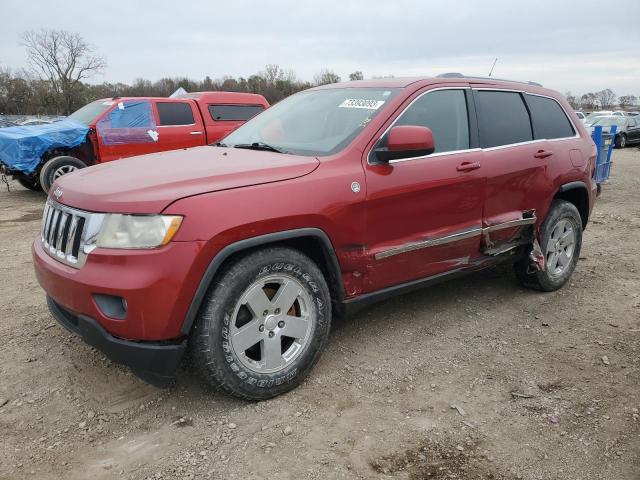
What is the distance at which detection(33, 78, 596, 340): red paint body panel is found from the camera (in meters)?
2.50

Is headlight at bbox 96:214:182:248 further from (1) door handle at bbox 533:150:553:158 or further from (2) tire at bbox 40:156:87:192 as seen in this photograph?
(2) tire at bbox 40:156:87:192

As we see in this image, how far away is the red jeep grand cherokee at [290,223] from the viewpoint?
2525 millimetres

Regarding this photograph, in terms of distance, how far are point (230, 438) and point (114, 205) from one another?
128 centimetres

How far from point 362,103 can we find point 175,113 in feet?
25.1

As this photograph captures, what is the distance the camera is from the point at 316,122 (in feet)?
11.9

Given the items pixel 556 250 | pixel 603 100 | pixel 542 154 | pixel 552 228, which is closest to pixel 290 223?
pixel 542 154

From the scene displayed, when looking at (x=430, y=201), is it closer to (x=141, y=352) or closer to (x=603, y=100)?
(x=141, y=352)

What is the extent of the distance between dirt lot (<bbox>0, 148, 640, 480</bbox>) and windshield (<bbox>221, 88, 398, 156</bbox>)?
1.39 meters

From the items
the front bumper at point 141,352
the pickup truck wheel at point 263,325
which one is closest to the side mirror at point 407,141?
the pickup truck wheel at point 263,325

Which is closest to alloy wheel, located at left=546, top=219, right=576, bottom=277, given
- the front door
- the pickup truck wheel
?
the front door

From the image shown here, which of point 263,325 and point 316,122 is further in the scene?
point 316,122

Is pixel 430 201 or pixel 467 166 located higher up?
pixel 467 166

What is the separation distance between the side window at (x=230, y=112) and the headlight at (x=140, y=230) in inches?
342

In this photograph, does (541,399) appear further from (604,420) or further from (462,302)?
(462,302)
